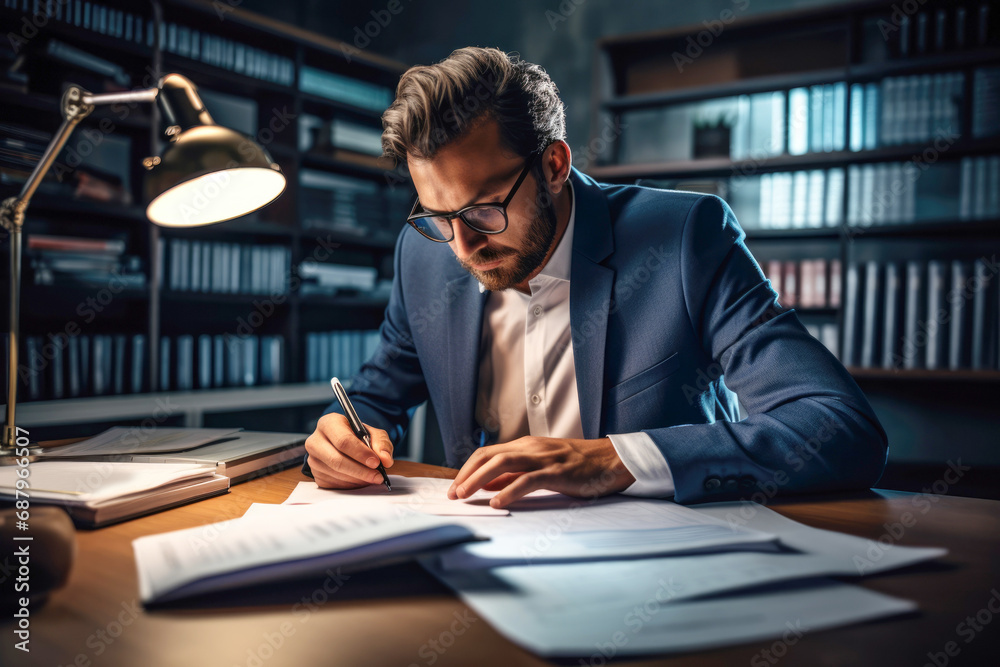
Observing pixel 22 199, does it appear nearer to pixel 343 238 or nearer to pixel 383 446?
pixel 383 446

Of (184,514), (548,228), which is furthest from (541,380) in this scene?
(184,514)

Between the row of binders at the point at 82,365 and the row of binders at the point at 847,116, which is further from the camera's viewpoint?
the row of binders at the point at 847,116

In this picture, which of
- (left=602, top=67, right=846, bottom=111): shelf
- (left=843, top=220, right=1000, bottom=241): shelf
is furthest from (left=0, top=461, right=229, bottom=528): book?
(left=602, top=67, right=846, bottom=111): shelf

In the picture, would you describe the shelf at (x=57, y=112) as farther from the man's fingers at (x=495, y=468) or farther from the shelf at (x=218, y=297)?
the man's fingers at (x=495, y=468)

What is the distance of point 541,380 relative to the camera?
4.10 feet

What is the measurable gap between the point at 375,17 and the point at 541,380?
3415 mm

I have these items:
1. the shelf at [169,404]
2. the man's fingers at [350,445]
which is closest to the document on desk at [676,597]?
the man's fingers at [350,445]

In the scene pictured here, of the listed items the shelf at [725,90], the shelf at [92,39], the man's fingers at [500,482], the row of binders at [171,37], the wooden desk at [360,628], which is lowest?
the wooden desk at [360,628]

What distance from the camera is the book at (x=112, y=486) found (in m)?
0.71

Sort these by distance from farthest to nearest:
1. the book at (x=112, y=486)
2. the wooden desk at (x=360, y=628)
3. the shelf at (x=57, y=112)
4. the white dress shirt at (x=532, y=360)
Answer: the shelf at (x=57, y=112)
the white dress shirt at (x=532, y=360)
the book at (x=112, y=486)
the wooden desk at (x=360, y=628)

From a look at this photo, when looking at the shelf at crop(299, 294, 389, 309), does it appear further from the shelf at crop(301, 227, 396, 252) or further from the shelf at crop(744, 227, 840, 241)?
the shelf at crop(744, 227, 840, 241)

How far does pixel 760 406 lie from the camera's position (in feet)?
3.15

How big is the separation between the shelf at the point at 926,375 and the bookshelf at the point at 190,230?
7.69 feet

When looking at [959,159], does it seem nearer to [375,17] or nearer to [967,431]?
[967,431]
